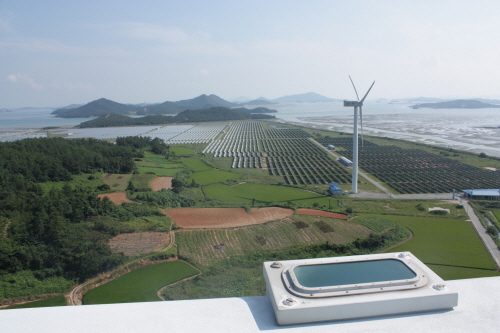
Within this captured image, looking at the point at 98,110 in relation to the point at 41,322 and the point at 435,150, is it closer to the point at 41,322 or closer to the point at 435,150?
the point at 435,150

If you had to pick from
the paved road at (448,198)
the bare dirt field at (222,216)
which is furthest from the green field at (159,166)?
the paved road at (448,198)

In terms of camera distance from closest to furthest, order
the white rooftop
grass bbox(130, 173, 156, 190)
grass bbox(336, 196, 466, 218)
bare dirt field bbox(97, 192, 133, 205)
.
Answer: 1. the white rooftop
2. grass bbox(336, 196, 466, 218)
3. bare dirt field bbox(97, 192, 133, 205)
4. grass bbox(130, 173, 156, 190)

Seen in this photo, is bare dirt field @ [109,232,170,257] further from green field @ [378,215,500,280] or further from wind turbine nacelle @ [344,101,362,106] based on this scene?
wind turbine nacelle @ [344,101,362,106]

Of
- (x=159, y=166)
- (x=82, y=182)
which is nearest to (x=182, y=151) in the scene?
(x=159, y=166)

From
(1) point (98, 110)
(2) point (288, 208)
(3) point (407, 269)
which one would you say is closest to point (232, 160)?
(2) point (288, 208)

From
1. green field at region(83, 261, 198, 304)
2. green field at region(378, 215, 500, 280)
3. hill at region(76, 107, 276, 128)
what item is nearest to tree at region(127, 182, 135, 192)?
green field at region(83, 261, 198, 304)

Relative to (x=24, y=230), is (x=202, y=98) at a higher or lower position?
higher
